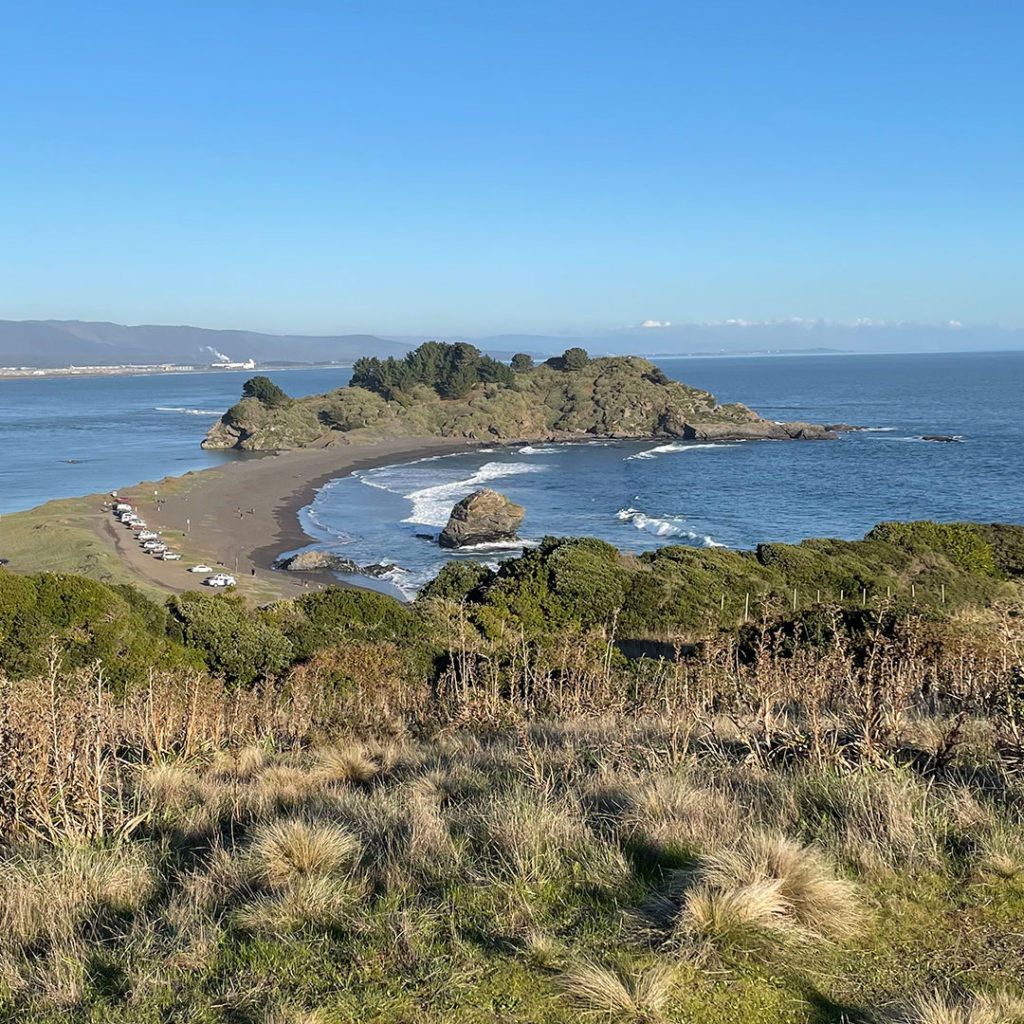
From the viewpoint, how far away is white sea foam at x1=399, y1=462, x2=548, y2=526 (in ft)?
195

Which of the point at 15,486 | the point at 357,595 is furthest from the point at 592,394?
the point at 357,595

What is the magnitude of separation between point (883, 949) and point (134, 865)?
4078 millimetres

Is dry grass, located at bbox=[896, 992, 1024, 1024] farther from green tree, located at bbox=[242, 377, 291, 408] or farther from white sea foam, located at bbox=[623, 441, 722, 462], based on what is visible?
green tree, located at bbox=[242, 377, 291, 408]

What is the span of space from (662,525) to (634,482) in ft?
68.0

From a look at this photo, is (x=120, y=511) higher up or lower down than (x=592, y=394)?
lower down

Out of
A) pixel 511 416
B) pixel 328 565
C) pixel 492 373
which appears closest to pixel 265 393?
pixel 511 416

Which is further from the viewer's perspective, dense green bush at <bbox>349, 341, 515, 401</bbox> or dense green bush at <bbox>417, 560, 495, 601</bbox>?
dense green bush at <bbox>349, 341, 515, 401</bbox>

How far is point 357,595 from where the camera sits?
900 inches

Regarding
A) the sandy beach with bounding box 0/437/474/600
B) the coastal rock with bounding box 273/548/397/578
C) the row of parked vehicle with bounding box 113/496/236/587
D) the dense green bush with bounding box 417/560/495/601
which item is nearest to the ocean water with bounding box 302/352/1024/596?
the coastal rock with bounding box 273/548/397/578

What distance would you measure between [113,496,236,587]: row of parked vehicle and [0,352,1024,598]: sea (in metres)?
7.01

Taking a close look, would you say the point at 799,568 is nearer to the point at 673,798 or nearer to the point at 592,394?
the point at 673,798

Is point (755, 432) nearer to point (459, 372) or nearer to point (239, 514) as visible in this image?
point (459, 372)

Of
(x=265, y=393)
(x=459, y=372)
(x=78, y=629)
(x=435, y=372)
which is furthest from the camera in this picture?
(x=435, y=372)

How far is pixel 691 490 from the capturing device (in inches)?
2817
